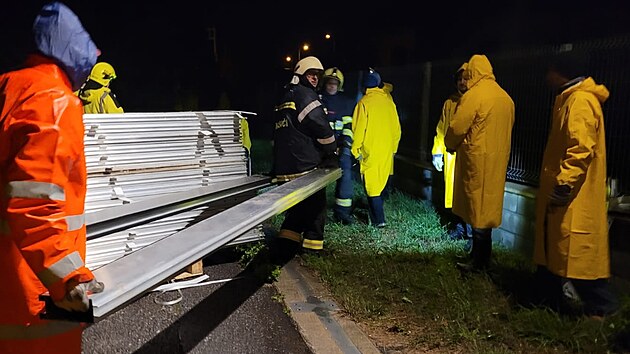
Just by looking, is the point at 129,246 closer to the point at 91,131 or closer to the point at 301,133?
the point at 91,131

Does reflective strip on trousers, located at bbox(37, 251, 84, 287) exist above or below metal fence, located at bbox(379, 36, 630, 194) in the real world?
below

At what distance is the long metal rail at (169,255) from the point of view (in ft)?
6.71

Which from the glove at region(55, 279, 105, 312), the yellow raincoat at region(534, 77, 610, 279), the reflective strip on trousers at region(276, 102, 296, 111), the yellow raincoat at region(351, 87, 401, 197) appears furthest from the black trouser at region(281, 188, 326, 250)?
the glove at region(55, 279, 105, 312)

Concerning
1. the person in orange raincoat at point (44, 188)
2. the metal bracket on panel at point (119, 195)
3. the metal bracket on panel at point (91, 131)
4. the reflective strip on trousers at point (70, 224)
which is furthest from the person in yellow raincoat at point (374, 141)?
the reflective strip on trousers at point (70, 224)

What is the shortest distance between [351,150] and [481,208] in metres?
2.81

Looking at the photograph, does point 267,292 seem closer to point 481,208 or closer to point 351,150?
point 481,208

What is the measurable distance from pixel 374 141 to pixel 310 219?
1937 mm

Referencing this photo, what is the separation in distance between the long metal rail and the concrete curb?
101 cm

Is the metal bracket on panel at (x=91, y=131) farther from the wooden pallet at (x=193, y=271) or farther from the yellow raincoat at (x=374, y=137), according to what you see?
the yellow raincoat at (x=374, y=137)

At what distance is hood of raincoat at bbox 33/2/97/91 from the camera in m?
2.08

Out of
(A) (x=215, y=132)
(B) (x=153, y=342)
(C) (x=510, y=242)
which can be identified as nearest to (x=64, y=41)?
(B) (x=153, y=342)

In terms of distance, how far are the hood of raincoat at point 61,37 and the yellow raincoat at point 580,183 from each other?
3.18 meters

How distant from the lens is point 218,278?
5.12m

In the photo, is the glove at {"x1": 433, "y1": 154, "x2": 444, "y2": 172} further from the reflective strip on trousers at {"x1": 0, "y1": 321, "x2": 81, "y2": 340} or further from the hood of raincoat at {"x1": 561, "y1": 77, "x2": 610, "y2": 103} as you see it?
the reflective strip on trousers at {"x1": 0, "y1": 321, "x2": 81, "y2": 340}
